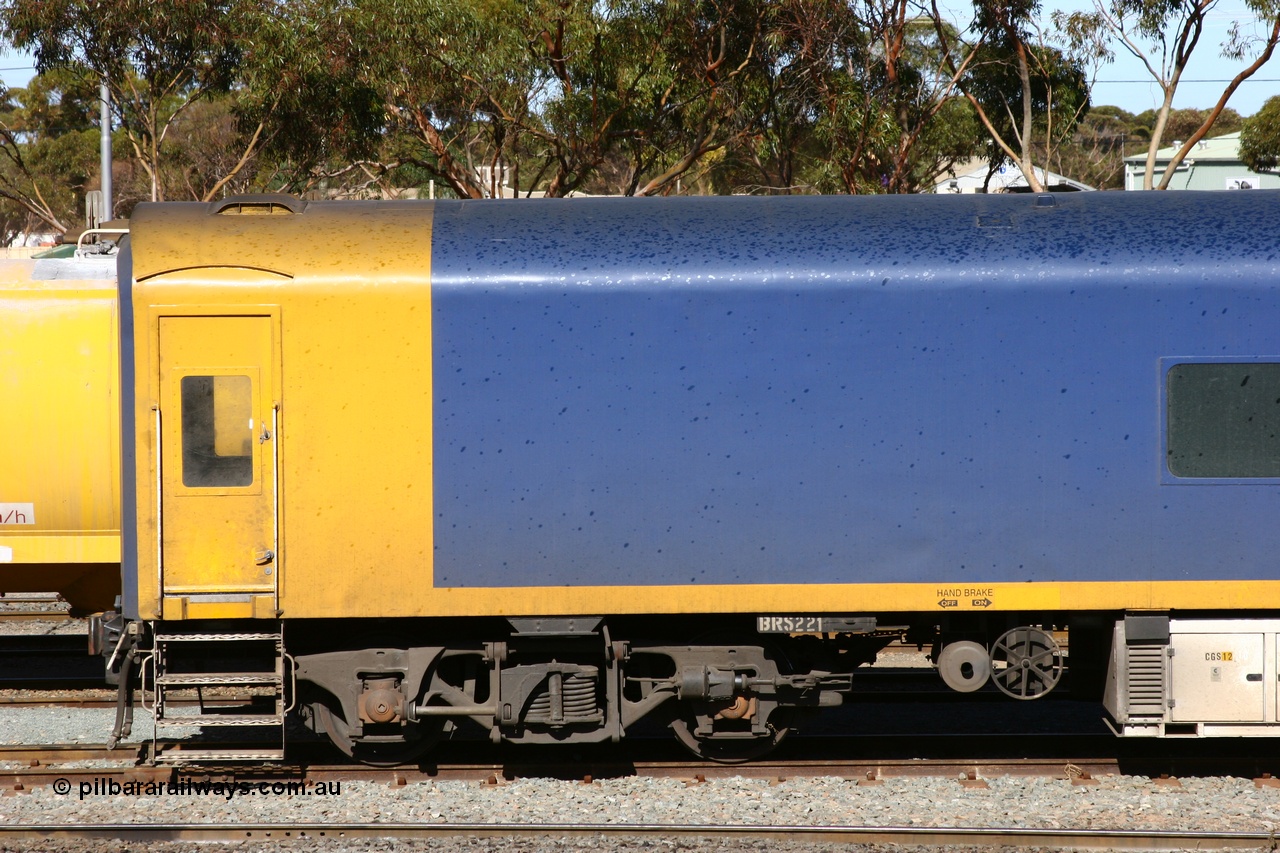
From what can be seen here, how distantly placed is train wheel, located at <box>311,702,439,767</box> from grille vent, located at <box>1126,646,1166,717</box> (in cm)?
413

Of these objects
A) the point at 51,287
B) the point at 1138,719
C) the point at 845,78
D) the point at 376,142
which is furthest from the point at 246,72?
the point at 1138,719

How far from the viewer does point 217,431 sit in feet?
21.5

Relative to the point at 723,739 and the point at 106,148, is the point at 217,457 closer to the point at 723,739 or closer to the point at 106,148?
the point at 723,739

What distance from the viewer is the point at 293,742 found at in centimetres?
799

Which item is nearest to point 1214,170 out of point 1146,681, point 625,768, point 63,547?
point 1146,681

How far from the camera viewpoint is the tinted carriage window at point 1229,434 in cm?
657

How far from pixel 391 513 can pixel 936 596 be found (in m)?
3.06

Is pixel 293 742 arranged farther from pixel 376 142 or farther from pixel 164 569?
pixel 376 142

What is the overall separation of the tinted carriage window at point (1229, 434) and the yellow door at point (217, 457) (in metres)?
5.01

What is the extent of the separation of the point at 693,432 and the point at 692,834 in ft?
7.14

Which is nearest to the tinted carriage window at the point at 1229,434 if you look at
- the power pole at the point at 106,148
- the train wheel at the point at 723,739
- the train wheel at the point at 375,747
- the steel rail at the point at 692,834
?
the steel rail at the point at 692,834

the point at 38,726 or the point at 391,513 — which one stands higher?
the point at 391,513

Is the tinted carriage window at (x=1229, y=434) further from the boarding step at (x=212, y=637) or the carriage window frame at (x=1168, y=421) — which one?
the boarding step at (x=212, y=637)

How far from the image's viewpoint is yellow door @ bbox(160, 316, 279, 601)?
6.54 metres
